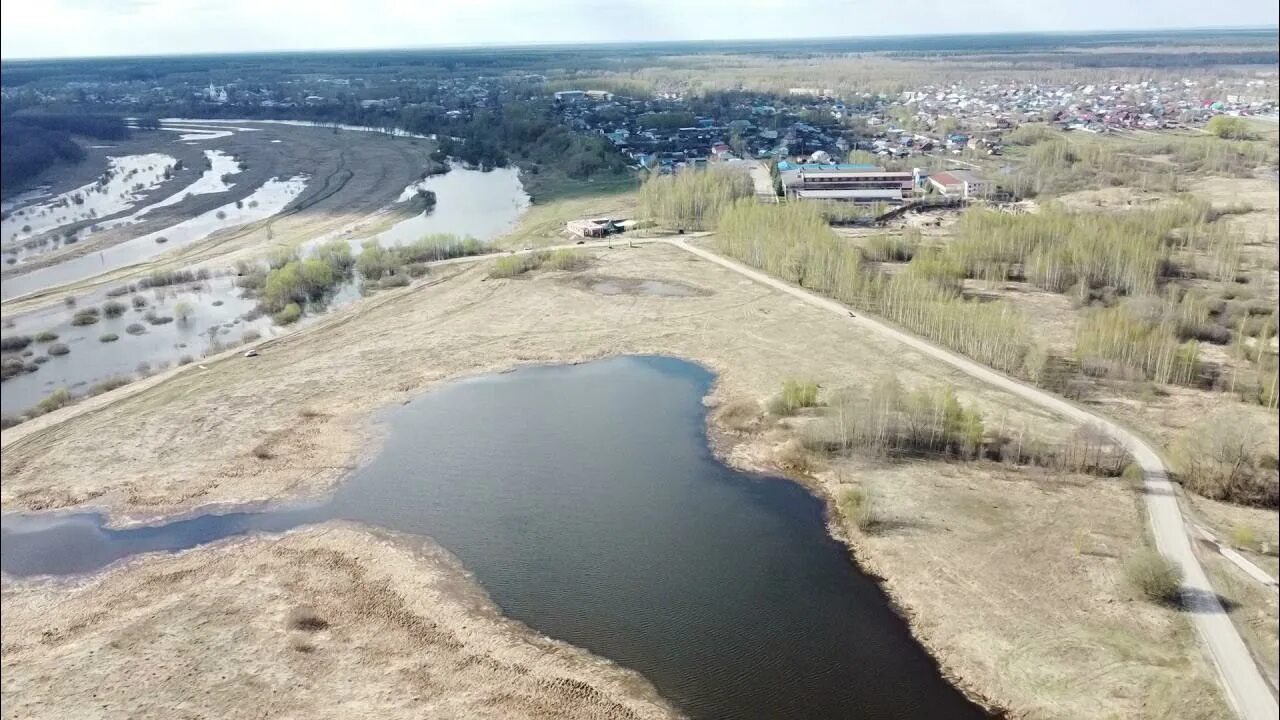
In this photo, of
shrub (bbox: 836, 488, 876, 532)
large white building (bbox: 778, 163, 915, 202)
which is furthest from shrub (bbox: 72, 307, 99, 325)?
large white building (bbox: 778, 163, 915, 202)

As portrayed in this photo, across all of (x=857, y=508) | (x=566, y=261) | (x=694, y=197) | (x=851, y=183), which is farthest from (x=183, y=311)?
(x=851, y=183)

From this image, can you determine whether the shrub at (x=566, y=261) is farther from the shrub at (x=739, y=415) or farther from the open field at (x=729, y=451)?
the shrub at (x=739, y=415)

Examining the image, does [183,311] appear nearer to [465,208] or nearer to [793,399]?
[465,208]

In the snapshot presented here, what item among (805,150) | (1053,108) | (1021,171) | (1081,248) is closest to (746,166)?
(805,150)

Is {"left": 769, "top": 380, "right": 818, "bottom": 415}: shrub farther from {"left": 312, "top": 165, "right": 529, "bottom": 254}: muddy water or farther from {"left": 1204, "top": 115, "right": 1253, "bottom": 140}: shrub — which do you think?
{"left": 1204, "top": 115, "right": 1253, "bottom": 140}: shrub

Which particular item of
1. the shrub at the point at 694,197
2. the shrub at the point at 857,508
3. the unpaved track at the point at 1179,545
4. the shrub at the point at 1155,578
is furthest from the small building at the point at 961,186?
the shrub at the point at 1155,578

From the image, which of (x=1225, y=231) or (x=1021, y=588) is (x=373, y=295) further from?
(x=1225, y=231)
